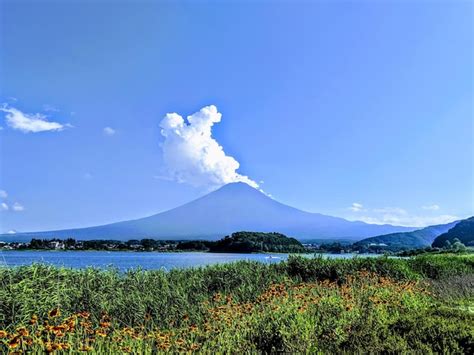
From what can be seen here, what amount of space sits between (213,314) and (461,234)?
88.7 m

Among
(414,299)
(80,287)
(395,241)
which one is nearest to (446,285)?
(414,299)

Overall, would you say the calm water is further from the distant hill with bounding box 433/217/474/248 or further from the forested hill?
the distant hill with bounding box 433/217/474/248

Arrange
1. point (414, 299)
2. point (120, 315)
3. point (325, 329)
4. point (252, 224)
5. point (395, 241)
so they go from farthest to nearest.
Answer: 1. point (252, 224)
2. point (395, 241)
3. point (414, 299)
4. point (120, 315)
5. point (325, 329)

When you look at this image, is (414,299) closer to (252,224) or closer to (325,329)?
(325,329)

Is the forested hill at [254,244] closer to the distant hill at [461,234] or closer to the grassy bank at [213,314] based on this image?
the grassy bank at [213,314]

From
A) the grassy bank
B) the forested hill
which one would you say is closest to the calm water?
the grassy bank

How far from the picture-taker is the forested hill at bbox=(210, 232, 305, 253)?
4697cm

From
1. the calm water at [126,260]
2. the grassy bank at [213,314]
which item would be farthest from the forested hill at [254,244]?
the grassy bank at [213,314]

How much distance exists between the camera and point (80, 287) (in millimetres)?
7457

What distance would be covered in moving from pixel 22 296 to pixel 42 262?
192 cm

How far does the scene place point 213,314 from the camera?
20.7 feet

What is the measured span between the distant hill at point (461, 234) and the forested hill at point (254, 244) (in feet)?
130

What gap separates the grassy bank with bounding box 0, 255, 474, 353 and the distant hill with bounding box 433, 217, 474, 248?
74.7 m

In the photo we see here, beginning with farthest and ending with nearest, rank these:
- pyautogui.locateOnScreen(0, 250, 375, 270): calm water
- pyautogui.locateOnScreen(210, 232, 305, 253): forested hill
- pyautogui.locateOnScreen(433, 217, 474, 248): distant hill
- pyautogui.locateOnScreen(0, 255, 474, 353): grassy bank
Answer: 1. pyautogui.locateOnScreen(433, 217, 474, 248): distant hill
2. pyautogui.locateOnScreen(210, 232, 305, 253): forested hill
3. pyautogui.locateOnScreen(0, 250, 375, 270): calm water
4. pyautogui.locateOnScreen(0, 255, 474, 353): grassy bank
